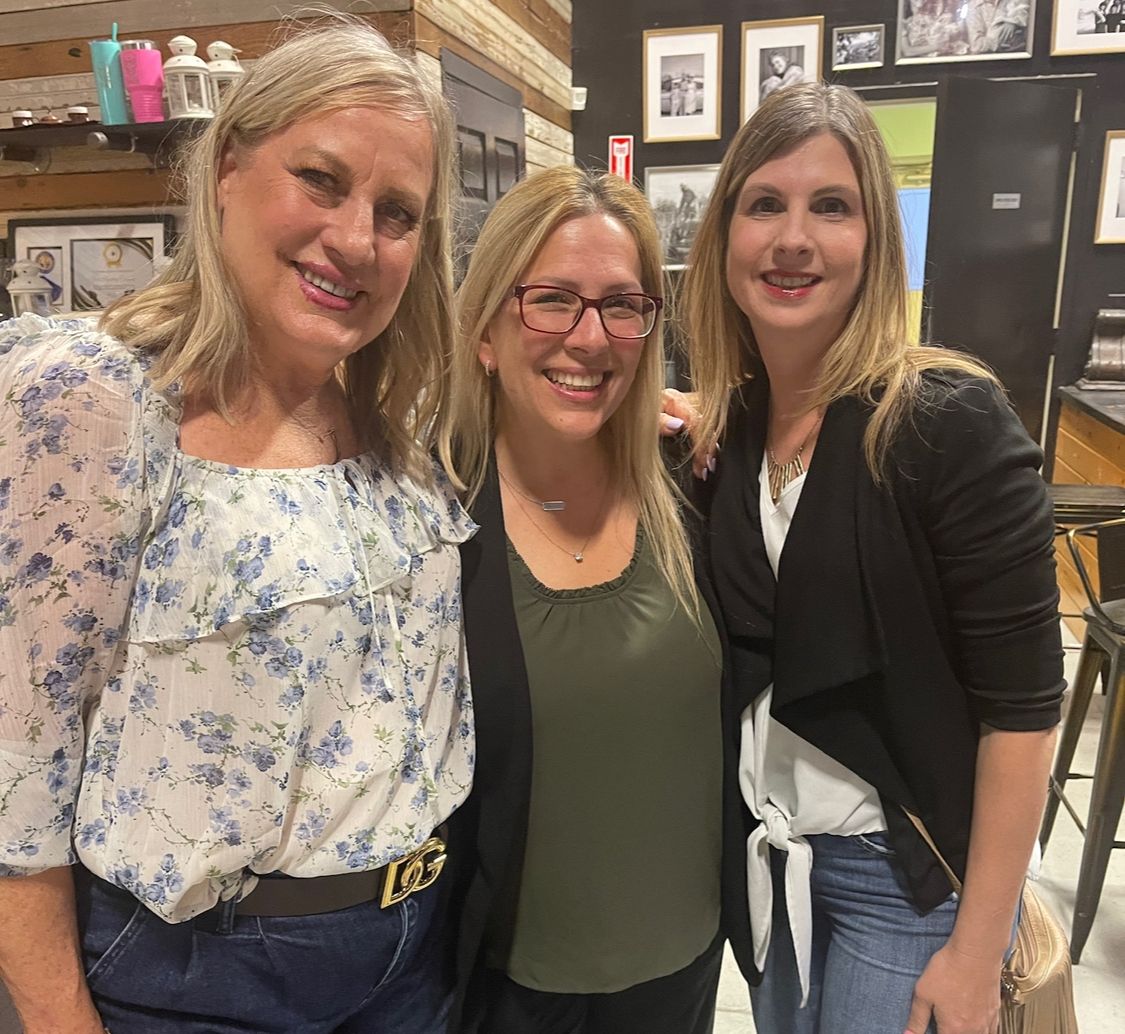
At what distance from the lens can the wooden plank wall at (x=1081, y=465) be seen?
13.7ft

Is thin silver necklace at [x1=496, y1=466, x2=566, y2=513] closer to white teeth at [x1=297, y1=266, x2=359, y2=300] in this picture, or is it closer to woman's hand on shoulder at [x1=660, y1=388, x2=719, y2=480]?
woman's hand on shoulder at [x1=660, y1=388, x2=719, y2=480]

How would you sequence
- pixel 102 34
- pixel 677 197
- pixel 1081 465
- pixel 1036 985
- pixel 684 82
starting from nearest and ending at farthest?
pixel 1036 985 < pixel 102 34 < pixel 1081 465 < pixel 684 82 < pixel 677 197

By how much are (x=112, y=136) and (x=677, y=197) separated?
324 centimetres

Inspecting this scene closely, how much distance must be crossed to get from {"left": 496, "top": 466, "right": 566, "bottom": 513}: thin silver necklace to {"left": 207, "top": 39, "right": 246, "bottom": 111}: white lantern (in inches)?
77.6

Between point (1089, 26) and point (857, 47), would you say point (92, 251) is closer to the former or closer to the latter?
point (857, 47)

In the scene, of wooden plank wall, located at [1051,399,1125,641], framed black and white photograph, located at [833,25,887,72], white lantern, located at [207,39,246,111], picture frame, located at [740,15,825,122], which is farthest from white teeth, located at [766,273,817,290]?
framed black and white photograph, located at [833,25,887,72]

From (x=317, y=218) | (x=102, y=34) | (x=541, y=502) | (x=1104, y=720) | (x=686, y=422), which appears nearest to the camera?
(x=317, y=218)

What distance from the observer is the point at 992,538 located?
1126 millimetres

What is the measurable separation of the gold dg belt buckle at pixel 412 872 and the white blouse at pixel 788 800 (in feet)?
1.61

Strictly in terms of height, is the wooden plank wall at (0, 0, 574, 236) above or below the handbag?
above

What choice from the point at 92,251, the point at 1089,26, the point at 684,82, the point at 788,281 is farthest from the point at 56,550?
the point at 1089,26

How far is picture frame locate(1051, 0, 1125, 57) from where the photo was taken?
4.77 meters

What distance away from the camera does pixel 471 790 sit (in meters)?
1.27

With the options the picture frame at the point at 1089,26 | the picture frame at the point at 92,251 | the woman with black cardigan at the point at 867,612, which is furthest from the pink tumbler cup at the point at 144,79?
the picture frame at the point at 1089,26
